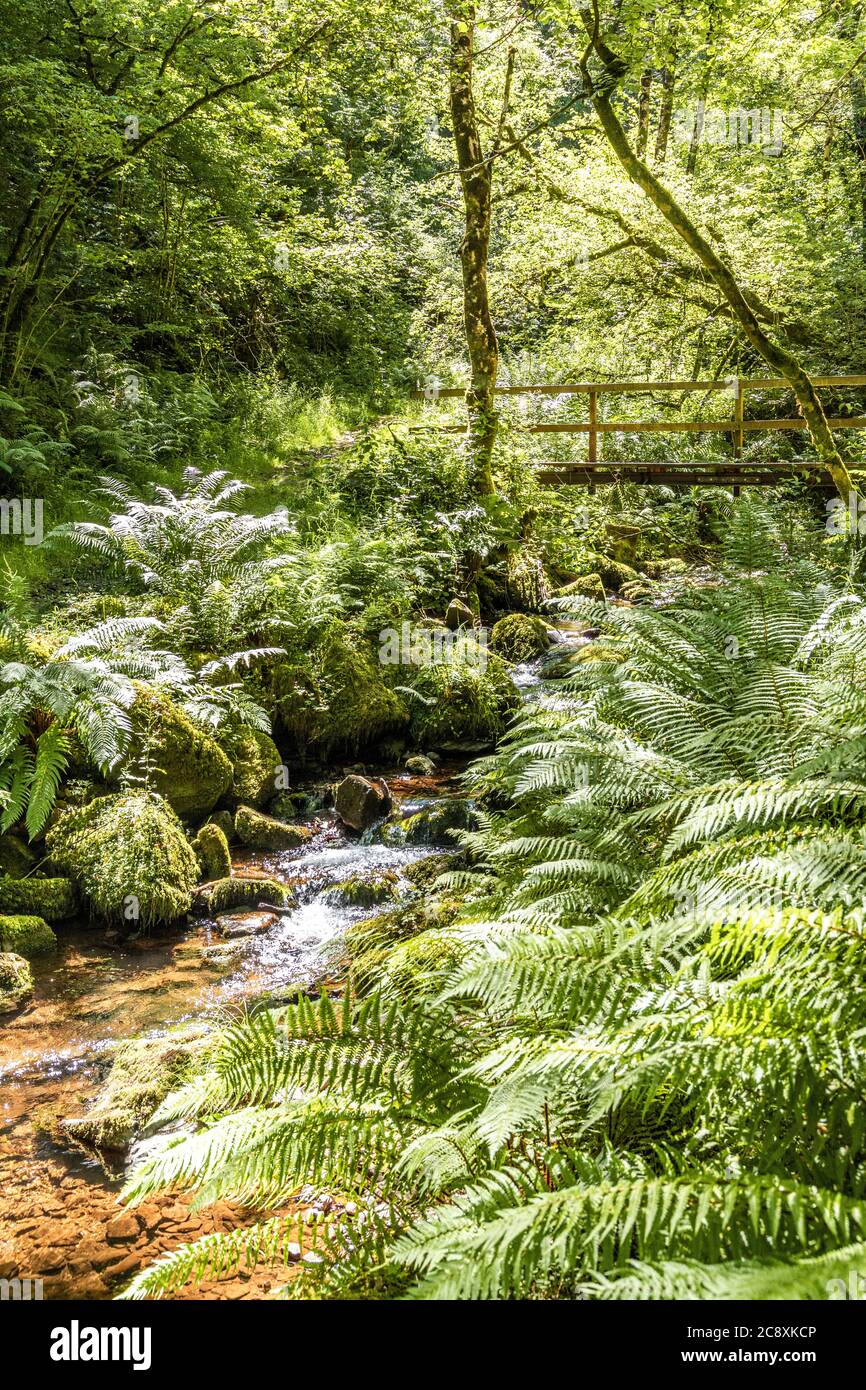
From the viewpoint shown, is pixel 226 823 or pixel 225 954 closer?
pixel 225 954

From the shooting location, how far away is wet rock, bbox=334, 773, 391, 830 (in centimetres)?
614

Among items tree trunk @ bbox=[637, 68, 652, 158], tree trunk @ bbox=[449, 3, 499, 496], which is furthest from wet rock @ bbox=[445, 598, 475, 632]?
tree trunk @ bbox=[637, 68, 652, 158]

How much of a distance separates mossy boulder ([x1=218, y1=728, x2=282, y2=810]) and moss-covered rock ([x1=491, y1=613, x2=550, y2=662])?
318cm

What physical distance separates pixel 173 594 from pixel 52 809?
2459mm

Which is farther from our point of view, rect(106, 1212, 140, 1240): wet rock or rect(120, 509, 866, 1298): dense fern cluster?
rect(106, 1212, 140, 1240): wet rock

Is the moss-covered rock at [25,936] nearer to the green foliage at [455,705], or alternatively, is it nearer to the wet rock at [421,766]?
the wet rock at [421,766]

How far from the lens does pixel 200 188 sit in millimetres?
12664

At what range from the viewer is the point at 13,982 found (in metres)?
4.24

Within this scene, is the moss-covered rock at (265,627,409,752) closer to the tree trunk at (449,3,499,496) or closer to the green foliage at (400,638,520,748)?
the green foliage at (400,638,520,748)

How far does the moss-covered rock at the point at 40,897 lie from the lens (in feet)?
16.1

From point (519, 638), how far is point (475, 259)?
14.4 ft

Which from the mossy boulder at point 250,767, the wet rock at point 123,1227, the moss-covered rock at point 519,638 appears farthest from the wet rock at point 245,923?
the moss-covered rock at point 519,638

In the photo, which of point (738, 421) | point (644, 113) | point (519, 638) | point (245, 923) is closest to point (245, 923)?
point (245, 923)

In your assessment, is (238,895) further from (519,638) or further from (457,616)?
(519,638)
